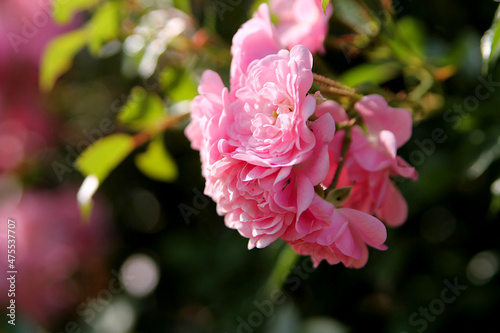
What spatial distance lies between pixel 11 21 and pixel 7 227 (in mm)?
602

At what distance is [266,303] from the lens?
1017 millimetres

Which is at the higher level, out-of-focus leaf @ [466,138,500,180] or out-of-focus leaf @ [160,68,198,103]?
out-of-focus leaf @ [466,138,500,180]

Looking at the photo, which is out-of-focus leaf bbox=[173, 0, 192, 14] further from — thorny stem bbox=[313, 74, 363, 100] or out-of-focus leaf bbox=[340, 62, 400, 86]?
thorny stem bbox=[313, 74, 363, 100]

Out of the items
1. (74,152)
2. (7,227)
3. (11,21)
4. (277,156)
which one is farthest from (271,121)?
(11,21)

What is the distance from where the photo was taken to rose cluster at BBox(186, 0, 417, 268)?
1.55 ft

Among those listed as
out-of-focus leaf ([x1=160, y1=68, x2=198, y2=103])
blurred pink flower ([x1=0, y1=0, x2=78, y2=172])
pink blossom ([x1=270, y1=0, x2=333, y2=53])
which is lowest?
blurred pink flower ([x1=0, y1=0, x2=78, y2=172])

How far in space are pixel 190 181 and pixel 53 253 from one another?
48cm

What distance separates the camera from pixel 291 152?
1.58ft

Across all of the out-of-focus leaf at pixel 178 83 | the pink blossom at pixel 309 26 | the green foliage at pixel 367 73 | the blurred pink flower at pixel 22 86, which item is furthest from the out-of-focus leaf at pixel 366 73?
the blurred pink flower at pixel 22 86

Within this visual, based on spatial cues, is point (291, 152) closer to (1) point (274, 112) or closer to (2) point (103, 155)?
(1) point (274, 112)

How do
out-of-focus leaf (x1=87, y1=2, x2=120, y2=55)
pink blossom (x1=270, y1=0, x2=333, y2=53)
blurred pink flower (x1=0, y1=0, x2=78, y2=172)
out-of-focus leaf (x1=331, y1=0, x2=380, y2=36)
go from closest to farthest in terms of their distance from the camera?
pink blossom (x1=270, y1=0, x2=333, y2=53) < out-of-focus leaf (x1=331, y1=0, x2=380, y2=36) < out-of-focus leaf (x1=87, y1=2, x2=120, y2=55) < blurred pink flower (x1=0, y1=0, x2=78, y2=172)

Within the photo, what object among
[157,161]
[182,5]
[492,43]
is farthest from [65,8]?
[492,43]

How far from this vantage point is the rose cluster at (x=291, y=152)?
1.55 ft

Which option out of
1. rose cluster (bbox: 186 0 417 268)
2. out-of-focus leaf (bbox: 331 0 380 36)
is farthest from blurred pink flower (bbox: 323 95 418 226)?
out-of-focus leaf (bbox: 331 0 380 36)
